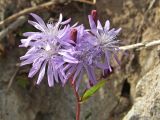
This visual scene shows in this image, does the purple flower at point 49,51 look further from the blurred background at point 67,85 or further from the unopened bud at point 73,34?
the blurred background at point 67,85

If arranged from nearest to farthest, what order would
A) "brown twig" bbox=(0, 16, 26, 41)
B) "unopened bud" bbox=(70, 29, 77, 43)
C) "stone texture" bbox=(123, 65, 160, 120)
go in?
"unopened bud" bbox=(70, 29, 77, 43)
"stone texture" bbox=(123, 65, 160, 120)
"brown twig" bbox=(0, 16, 26, 41)

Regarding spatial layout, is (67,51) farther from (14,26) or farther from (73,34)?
(14,26)

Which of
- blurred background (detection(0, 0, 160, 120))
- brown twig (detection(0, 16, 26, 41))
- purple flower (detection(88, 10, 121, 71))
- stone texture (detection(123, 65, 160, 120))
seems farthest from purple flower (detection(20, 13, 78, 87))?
brown twig (detection(0, 16, 26, 41))

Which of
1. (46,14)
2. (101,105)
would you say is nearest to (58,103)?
(101,105)

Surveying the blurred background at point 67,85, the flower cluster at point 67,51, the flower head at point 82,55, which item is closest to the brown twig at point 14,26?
the blurred background at point 67,85

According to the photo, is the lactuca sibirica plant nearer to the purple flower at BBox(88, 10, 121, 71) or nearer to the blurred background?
the purple flower at BBox(88, 10, 121, 71)

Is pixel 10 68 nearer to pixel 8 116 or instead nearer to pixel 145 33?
pixel 8 116
